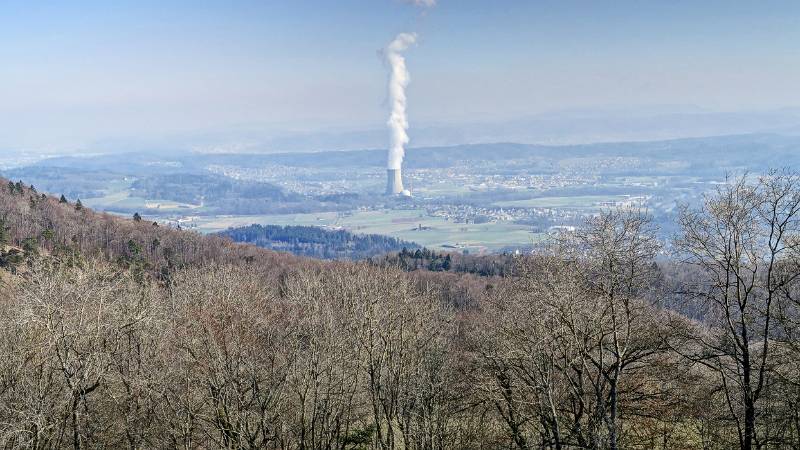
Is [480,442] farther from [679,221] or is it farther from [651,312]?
[679,221]

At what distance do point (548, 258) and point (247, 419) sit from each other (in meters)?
9.22

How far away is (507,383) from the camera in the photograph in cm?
1650

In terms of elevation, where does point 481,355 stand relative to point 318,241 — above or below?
above

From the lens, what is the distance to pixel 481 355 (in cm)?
1734

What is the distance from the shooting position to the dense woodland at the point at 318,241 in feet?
515

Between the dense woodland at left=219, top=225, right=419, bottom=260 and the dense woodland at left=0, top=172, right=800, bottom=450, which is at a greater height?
the dense woodland at left=0, top=172, right=800, bottom=450

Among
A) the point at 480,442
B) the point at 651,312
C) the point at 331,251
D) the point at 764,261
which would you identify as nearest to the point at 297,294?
the point at 480,442

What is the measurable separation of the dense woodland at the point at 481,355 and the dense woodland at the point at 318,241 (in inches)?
5040

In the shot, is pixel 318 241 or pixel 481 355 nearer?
pixel 481 355

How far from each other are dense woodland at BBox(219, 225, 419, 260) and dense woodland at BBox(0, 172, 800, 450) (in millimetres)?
128014

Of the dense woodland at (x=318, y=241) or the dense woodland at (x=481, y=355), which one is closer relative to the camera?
the dense woodland at (x=481, y=355)

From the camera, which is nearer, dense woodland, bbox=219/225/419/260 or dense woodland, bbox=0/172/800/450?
dense woodland, bbox=0/172/800/450

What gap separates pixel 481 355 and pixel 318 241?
156113 mm

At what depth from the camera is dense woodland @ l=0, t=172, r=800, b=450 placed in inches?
525
